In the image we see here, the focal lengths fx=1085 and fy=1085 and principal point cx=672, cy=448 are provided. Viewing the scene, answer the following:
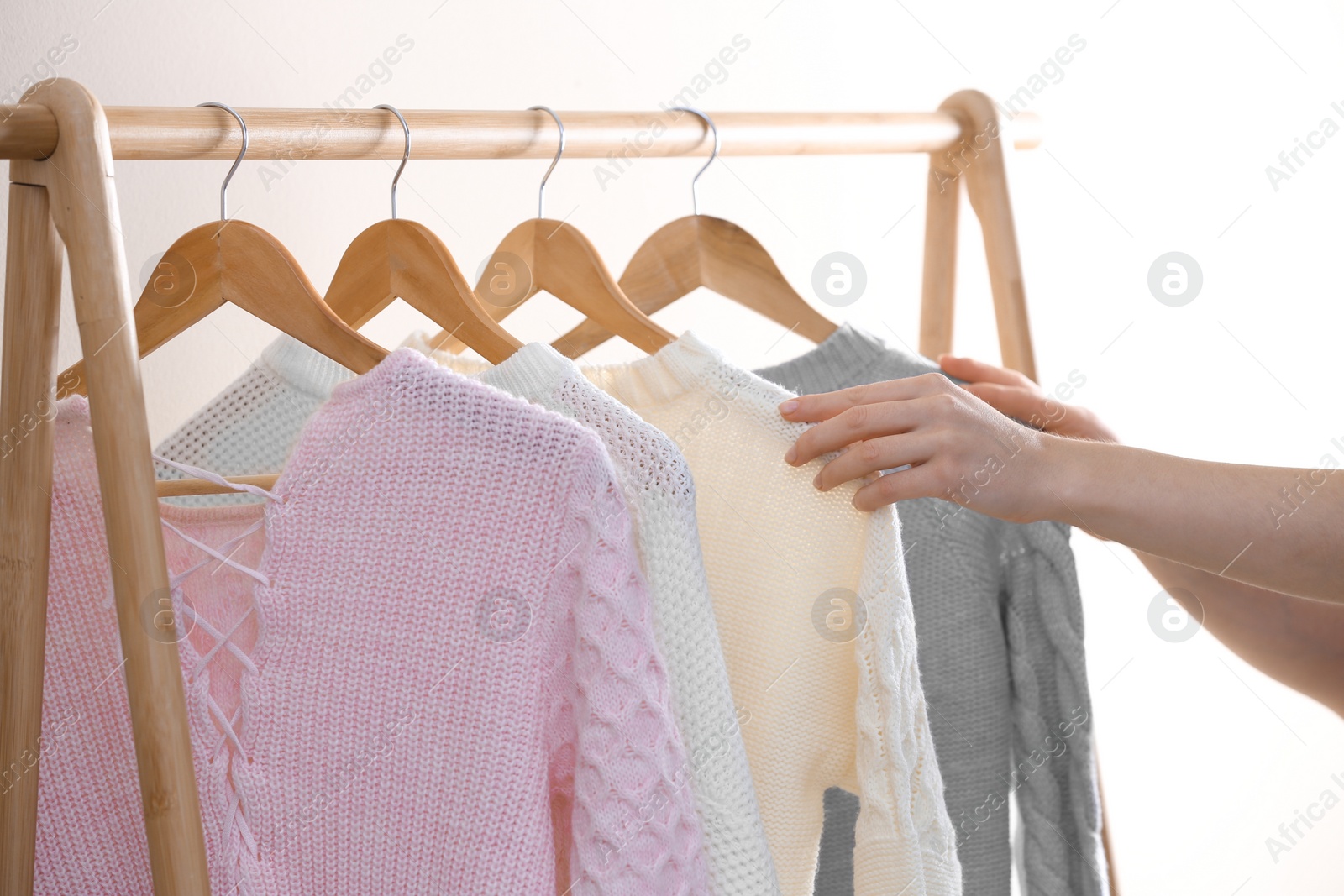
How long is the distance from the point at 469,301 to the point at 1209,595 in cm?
95

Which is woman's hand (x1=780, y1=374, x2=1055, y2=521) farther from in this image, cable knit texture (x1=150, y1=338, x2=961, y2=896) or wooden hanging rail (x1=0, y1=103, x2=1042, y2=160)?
wooden hanging rail (x1=0, y1=103, x2=1042, y2=160)

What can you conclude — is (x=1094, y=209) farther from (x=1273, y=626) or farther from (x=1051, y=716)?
(x=1051, y=716)

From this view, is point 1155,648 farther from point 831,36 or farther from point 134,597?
point 134,597

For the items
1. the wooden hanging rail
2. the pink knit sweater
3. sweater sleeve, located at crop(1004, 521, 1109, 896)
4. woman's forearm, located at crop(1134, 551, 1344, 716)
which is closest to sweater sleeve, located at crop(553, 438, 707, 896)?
the pink knit sweater

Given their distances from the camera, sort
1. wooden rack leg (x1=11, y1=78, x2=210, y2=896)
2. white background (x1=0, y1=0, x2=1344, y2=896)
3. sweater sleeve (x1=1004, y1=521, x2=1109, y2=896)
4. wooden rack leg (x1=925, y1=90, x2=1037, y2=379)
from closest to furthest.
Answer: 1. wooden rack leg (x1=11, y1=78, x2=210, y2=896)
2. sweater sleeve (x1=1004, y1=521, x2=1109, y2=896)
3. wooden rack leg (x1=925, y1=90, x2=1037, y2=379)
4. white background (x1=0, y1=0, x2=1344, y2=896)

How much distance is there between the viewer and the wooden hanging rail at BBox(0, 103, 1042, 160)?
70 centimetres

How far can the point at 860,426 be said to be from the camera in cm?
79

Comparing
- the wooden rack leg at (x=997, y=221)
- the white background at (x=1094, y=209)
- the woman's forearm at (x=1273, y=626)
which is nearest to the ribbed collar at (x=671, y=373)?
the wooden rack leg at (x=997, y=221)

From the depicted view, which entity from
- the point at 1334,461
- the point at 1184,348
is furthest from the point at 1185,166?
the point at 1334,461

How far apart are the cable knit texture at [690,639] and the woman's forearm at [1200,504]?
0.30 meters

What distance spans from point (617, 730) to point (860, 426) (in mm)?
279

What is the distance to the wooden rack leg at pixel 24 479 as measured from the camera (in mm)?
661

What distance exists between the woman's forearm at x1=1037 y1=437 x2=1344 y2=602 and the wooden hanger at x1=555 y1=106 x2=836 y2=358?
0.97 feet

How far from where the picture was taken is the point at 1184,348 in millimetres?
2191
